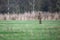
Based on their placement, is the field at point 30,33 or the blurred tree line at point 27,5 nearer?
the field at point 30,33

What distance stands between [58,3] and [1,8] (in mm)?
2323

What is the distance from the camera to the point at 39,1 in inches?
285

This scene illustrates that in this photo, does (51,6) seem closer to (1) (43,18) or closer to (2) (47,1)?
(2) (47,1)

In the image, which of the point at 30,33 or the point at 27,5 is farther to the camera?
the point at 27,5

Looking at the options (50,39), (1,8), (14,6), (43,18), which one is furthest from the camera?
(14,6)

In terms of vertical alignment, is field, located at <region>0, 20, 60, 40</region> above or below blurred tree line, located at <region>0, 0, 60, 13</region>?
below

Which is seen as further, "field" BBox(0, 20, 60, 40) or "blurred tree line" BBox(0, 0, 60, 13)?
"blurred tree line" BBox(0, 0, 60, 13)

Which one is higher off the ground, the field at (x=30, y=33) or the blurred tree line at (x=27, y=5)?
the blurred tree line at (x=27, y=5)

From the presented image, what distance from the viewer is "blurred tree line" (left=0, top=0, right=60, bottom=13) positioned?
677 cm

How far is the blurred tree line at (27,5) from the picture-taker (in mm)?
6770

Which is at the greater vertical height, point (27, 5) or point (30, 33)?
point (27, 5)

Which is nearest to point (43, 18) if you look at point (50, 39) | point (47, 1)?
point (47, 1)

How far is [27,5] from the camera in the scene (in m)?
7.75

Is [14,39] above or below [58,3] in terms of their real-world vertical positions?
below
